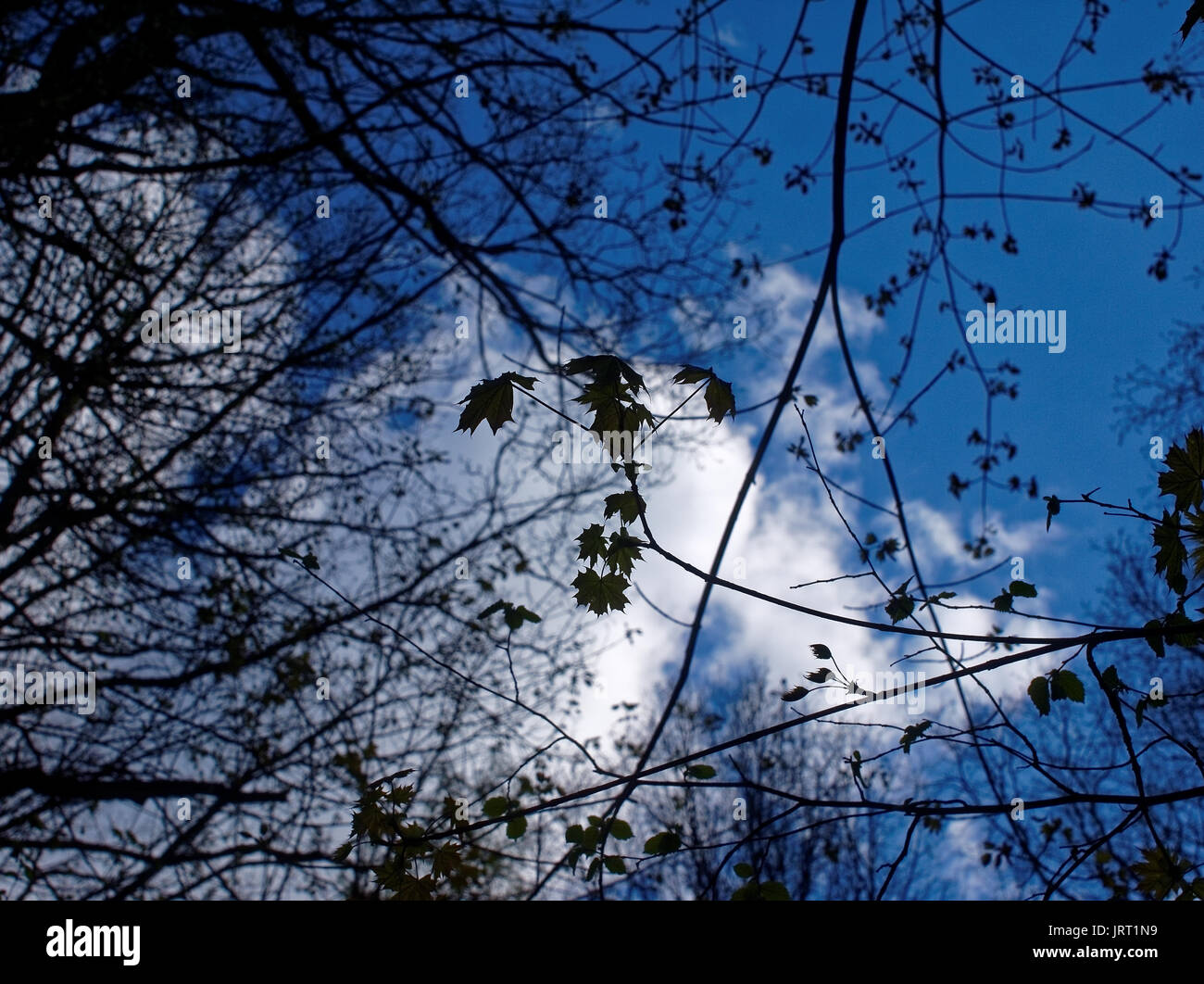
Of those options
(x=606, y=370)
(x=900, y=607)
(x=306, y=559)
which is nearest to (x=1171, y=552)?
(x=900, y=607)

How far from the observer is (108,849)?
19.2 feet

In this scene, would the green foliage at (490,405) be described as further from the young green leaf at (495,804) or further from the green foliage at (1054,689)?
the green foliage at (1054,689)

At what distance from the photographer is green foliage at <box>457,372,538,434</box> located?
1988mm

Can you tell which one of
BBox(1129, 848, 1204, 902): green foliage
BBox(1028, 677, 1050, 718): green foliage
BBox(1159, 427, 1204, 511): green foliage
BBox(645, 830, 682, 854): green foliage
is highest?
BBox(1159, 427, 1204, 511): green foliage

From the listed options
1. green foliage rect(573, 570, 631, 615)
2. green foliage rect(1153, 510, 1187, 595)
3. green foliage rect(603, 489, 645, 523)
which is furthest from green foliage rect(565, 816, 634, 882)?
green foliage rect(1153, 510, 1187, 595)

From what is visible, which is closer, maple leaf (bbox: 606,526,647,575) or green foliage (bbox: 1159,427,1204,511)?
green foliage (bbox: 1159,427,1204,511)

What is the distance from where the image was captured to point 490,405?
78.7 inches

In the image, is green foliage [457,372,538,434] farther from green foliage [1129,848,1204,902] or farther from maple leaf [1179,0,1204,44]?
green foliage [1129,848,1204,902]

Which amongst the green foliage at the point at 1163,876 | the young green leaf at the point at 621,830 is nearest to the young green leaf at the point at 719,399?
the young green leaf at the point at 621,830

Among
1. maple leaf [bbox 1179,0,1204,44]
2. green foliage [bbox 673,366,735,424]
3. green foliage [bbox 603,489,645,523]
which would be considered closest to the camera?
maple leaf [bbox 1179,0,1204,44]
